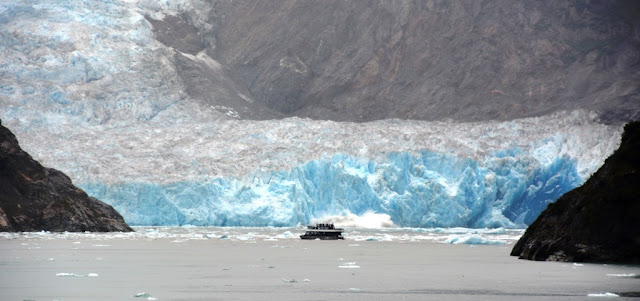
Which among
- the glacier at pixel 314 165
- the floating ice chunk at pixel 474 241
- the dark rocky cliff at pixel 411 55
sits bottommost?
the floating ice chunk at pixel 474 241

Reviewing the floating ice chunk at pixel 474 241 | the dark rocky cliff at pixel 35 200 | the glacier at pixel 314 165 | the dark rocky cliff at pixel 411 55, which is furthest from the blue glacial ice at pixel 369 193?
the floating ice chunk at pixel 474 241

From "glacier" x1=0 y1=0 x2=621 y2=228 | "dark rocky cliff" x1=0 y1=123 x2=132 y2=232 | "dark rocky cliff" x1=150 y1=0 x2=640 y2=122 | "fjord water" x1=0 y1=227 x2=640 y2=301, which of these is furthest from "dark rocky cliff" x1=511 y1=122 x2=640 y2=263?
"dark rocky cliff" x1=150 y1=0 x2=640 y2=122

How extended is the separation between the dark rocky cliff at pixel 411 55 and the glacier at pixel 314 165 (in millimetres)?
11065

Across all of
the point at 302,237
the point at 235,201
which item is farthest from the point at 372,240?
the point at 235,201

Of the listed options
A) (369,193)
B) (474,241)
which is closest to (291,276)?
(474,241)

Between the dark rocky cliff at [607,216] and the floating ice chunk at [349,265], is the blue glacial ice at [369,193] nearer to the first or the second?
the floating ice chunk at [349,265]

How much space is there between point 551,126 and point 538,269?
34.5 m

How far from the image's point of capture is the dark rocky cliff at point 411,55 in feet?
211

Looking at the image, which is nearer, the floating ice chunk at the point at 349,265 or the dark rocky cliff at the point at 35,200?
the floating ice chunk at the point at 349,265

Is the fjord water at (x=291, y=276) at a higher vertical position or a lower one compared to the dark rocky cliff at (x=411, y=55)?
lower

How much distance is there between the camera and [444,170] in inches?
1791

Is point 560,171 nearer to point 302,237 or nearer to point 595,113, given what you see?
point 595,113

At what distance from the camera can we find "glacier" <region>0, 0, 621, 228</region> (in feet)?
143

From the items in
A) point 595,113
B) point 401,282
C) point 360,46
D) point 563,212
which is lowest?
point 401,282
